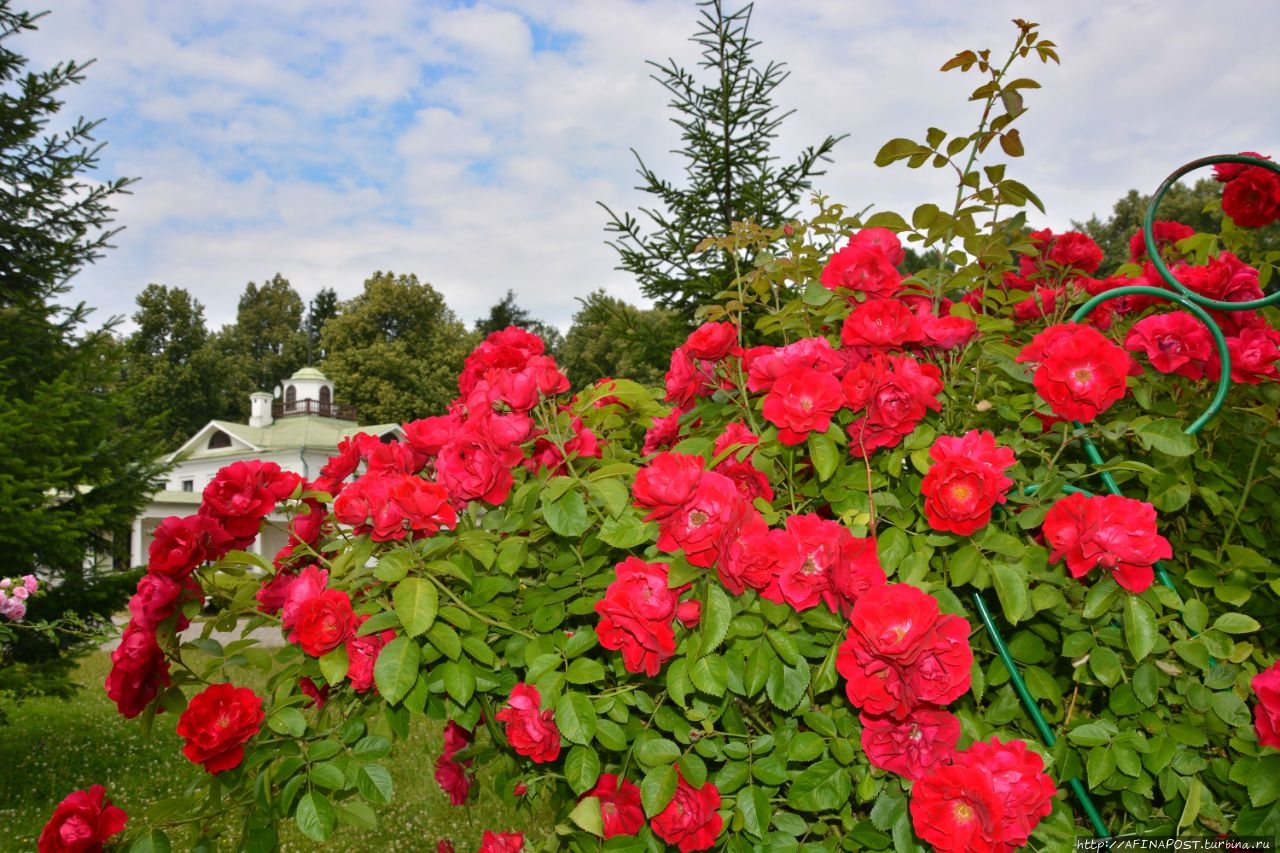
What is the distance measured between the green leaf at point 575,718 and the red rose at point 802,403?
47 cm

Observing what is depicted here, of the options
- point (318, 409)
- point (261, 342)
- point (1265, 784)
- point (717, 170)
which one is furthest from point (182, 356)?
point (1265, 784)

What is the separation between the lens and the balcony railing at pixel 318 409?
3114 centimetres

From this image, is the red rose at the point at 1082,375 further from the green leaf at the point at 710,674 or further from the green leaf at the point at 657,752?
the green leaf at the point at 657,752

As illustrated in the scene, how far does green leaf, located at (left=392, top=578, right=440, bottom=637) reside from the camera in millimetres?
1187

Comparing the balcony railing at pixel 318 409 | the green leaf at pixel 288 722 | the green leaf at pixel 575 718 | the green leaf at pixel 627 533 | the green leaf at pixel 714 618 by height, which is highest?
the balcony railing at pixel 318 409

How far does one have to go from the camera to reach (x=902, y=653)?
3.37 feet

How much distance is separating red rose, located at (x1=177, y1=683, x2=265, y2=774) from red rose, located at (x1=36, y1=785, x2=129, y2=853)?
26cm

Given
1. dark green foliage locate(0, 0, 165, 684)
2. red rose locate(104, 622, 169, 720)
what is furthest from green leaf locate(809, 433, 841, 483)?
dark green foliage locate(0, 0, 165, 684)

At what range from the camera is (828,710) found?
4.17ft

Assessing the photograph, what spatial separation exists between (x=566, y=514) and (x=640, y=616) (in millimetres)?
200

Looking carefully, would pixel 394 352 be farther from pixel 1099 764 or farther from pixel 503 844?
pixel 1099 764

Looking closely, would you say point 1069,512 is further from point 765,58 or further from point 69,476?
point 69,476

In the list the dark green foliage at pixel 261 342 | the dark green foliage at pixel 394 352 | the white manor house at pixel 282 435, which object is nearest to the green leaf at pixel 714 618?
the white manor house at pixel 282 435

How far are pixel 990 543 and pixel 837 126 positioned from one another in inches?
174
